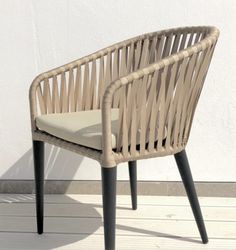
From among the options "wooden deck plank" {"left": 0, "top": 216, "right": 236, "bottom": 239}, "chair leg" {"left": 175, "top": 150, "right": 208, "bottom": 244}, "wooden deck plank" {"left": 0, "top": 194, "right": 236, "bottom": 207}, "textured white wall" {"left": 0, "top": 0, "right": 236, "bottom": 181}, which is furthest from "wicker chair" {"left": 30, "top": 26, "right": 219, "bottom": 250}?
"wooden deck plank" {"left": 0, "top": 194, "right": 236, "bottom": 207}

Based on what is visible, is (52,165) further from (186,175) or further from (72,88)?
(186,175)

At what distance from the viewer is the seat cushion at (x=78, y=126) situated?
1171 mm

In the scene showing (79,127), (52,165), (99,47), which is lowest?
(52,165)

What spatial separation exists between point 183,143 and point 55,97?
489 mm

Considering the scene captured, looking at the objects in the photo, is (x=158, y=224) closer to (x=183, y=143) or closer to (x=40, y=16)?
(x=183, y=143)

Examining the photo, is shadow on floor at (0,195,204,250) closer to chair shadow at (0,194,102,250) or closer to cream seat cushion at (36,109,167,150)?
chair shadow at (0,194,102,250)

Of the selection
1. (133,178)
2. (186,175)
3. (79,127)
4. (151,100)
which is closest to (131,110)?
(151,100)

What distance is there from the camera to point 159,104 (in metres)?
1.19

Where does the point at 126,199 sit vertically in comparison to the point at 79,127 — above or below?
below

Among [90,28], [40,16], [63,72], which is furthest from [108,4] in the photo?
[63,72]

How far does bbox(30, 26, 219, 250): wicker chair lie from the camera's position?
1.13 m

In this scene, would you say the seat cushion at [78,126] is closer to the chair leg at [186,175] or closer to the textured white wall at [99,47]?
the chair leg at [186,175]

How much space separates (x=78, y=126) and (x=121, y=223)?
520mm

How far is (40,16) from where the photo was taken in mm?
1819
